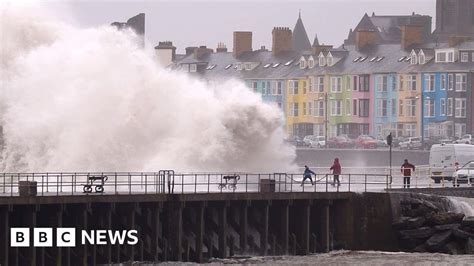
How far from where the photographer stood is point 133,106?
67188 mm

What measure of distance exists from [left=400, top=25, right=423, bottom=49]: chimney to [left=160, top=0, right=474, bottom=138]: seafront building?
79mm

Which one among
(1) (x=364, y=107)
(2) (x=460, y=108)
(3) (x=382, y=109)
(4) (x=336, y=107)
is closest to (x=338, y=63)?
(1) (x=364, y=107)

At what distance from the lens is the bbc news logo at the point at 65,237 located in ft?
150

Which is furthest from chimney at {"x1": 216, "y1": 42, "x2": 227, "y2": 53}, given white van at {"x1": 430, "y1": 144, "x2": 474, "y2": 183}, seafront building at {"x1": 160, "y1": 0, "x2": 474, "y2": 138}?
white van at {"x1": 430, "y1": 144, "x2": 474, "y2": 183}

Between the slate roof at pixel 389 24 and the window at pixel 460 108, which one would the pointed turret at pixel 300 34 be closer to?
the slate roof at pixel 389 24

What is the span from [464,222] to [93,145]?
1762 cm

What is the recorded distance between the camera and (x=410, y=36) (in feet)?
410

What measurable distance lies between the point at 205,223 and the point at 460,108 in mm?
74286

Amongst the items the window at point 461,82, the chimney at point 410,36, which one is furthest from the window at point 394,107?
the window at point 461,82

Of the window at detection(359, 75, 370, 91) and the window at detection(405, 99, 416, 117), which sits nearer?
the window at detection(405, 99, 416, 117)

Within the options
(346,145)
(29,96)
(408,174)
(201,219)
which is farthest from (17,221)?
(346,145)

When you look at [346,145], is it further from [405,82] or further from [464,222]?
[464,222]

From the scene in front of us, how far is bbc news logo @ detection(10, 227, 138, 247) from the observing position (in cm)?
4566

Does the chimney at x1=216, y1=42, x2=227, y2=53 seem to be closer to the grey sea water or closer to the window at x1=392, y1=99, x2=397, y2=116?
the window at x1=392, y1=99, x2=397, y2=116
